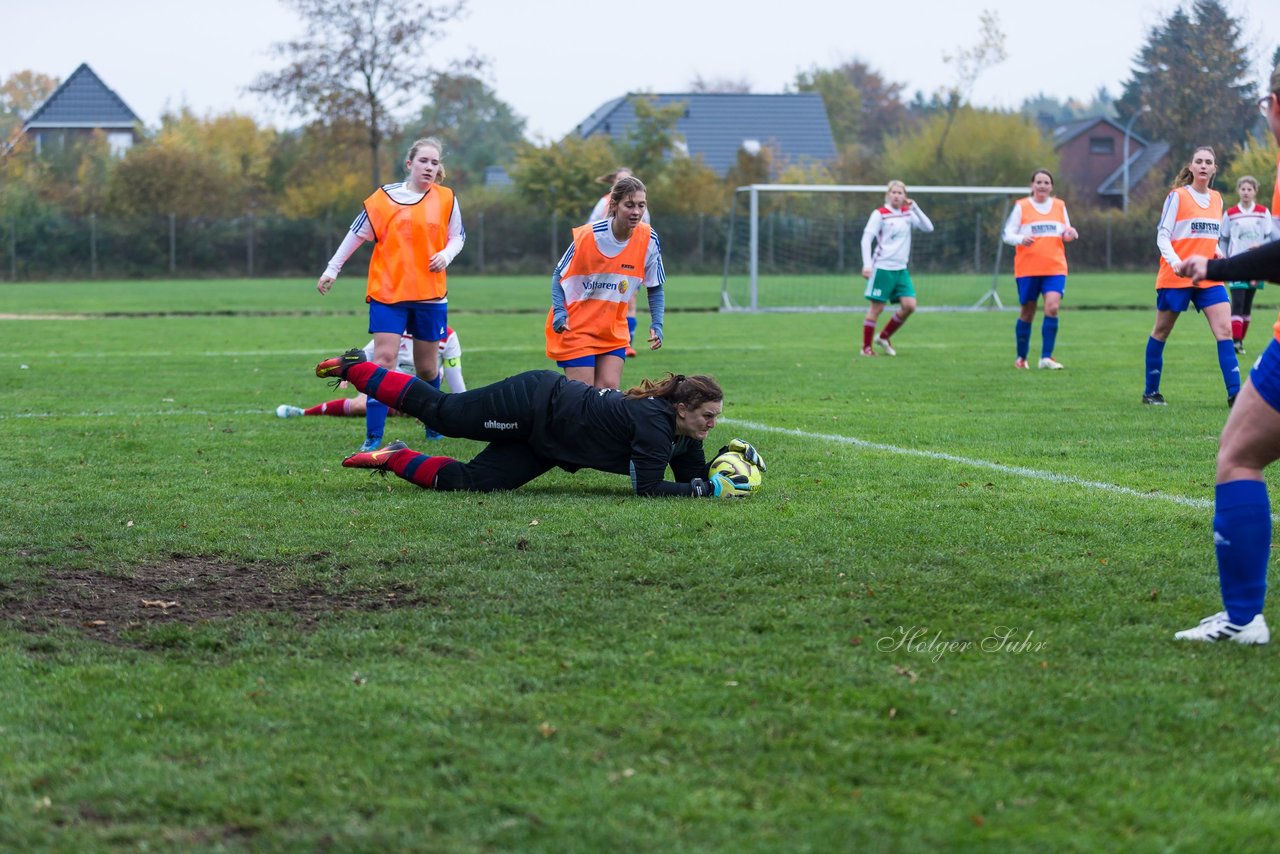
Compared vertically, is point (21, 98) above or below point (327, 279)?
above

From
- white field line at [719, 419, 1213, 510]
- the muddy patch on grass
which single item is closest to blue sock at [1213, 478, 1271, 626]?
white field line at [719, 419, 1213, 510]

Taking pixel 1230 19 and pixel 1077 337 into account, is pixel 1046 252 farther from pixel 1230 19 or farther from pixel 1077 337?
pixel 1230 19

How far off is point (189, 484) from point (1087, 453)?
5100mm

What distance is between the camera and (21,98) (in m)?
76.6

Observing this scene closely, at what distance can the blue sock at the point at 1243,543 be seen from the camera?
13.4 ft

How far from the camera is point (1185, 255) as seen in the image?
37.1 feet

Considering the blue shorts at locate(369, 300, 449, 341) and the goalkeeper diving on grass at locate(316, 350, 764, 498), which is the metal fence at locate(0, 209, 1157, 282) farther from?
the goalkeeper diving on grass at locate(316, 350, 764, 498)

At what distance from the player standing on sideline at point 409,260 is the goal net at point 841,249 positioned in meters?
18.7

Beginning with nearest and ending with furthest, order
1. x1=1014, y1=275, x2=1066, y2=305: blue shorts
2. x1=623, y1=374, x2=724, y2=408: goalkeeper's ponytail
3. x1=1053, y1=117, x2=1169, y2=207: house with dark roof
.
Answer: x1=623, y1=374, x2=724, y2=408: goalkeeper's ponytail < x1=1014, y1=275, x2=1066, y2=305: blue shorts < x1=1053, y1=117, x2=1169, y2=207: house with dark roof

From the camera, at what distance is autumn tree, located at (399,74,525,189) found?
2596 inches

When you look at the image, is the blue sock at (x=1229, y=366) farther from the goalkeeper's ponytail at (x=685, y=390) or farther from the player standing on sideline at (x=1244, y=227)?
the player standing on sideline at (x=1244, y=227)

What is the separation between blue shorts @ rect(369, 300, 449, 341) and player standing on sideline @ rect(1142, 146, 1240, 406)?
538 centimetres

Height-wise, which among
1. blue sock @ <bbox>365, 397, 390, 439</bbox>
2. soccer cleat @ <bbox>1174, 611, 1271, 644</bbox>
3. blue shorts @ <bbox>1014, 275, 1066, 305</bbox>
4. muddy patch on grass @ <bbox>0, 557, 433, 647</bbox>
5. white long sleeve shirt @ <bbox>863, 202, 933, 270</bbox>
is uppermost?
white long sleeve shirt @ <bbox>863, 202, 933, 270</bbox>

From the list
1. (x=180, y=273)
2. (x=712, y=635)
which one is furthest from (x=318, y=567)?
(x=180, y=273)
